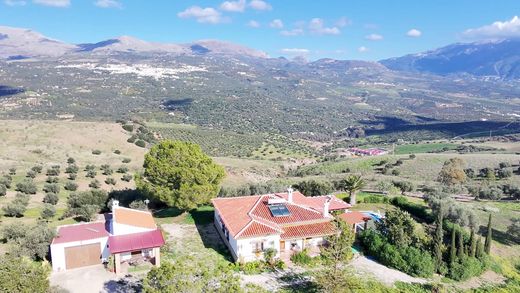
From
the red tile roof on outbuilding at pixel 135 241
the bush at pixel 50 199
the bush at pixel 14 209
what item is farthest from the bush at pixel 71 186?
the red tile roof on outbuilding at pixel 135 241

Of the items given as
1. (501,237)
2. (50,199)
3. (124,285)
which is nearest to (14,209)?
(50,199)

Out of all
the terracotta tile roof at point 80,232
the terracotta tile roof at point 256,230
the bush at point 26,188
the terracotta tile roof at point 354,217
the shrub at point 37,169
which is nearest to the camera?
the terracotta tile roof at point 80,232

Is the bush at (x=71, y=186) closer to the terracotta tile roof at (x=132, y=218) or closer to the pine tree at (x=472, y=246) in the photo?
the terracotta tile roof at (x=132, y=218)

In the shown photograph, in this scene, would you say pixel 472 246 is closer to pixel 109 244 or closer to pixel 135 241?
pixel 135 241

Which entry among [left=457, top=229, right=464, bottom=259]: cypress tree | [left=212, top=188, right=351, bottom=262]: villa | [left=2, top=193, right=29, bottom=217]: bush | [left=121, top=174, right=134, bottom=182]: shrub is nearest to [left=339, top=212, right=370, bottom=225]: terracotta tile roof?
[left=212, top=188, right=351, bottom=262]: villa

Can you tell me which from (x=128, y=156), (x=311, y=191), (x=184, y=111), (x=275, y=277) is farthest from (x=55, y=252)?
(x=184, y=111)

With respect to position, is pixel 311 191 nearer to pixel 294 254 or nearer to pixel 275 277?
pixel 294 254

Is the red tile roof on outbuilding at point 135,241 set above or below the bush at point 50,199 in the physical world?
above

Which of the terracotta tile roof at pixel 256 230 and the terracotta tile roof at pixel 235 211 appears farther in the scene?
the terracotta tile roof at pixel 235 211
